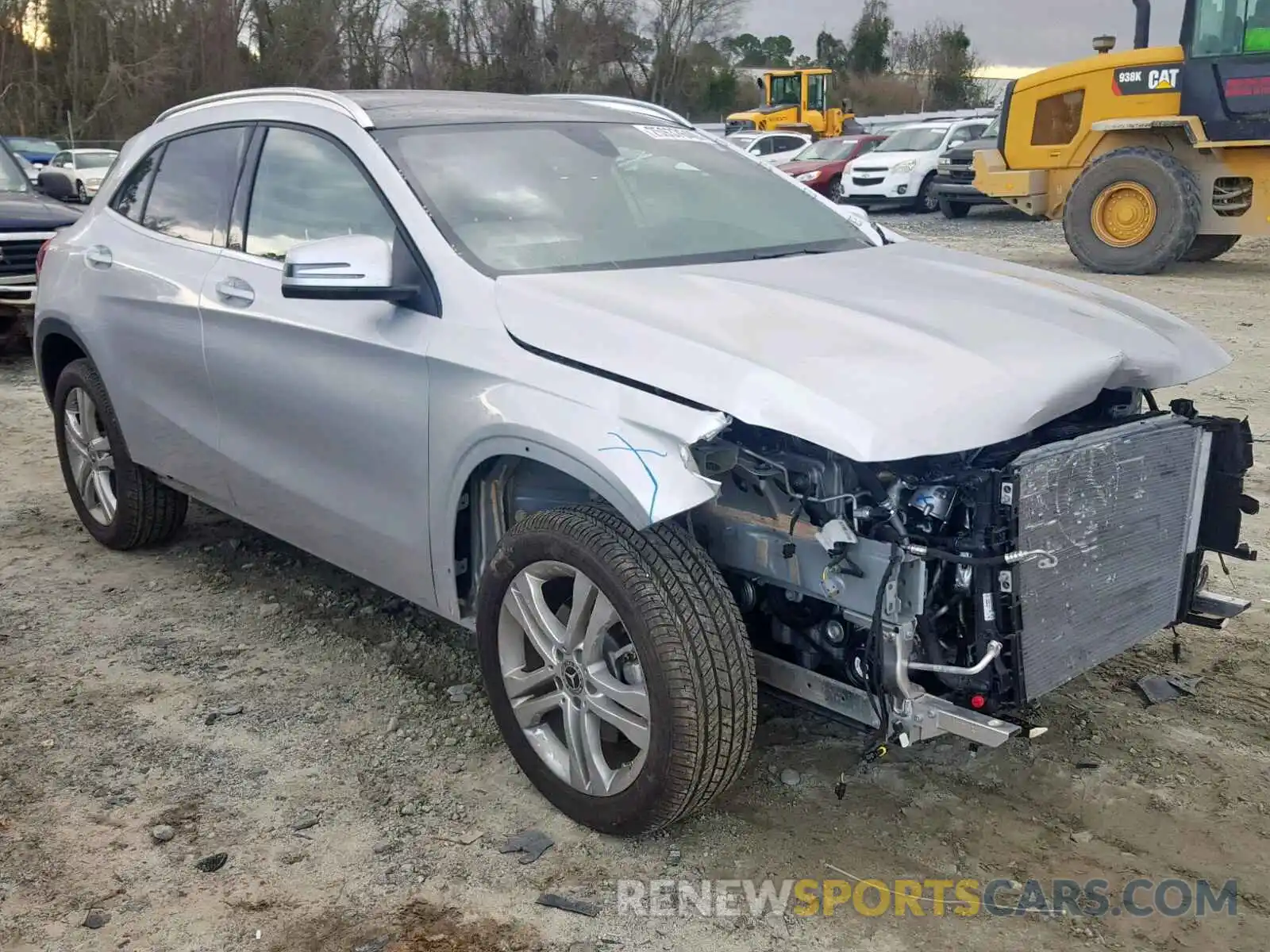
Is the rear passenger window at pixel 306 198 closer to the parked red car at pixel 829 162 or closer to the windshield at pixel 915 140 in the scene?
the parked red car at pixel 829 162

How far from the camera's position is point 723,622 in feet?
9.16

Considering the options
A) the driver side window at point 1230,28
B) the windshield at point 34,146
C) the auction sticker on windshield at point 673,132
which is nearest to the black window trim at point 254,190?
the auction sticker on windshield at point 673,132

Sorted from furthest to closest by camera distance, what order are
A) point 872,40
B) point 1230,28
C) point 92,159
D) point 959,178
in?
point 872,40
point 92,159
point 959,178
point 1230,28

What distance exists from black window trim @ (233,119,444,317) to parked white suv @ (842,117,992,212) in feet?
62.6

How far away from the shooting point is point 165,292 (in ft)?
14.5

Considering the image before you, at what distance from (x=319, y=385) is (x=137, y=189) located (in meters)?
1.87

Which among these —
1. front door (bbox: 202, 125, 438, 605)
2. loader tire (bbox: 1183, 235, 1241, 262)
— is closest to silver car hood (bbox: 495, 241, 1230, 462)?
front door (bbox: 202, 125, 438, 605)

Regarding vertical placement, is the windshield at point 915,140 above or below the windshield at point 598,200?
above

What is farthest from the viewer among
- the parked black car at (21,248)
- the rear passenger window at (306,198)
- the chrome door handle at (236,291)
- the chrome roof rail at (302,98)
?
the parked black car at (21,248)

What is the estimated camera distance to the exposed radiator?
2.72 m

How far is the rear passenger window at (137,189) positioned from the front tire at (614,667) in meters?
2.67

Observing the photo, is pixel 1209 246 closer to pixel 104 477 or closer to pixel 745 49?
pixel 104 477

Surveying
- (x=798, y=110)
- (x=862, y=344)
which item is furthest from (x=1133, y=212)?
(x=798, y=110)

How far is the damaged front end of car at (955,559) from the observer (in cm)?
269
